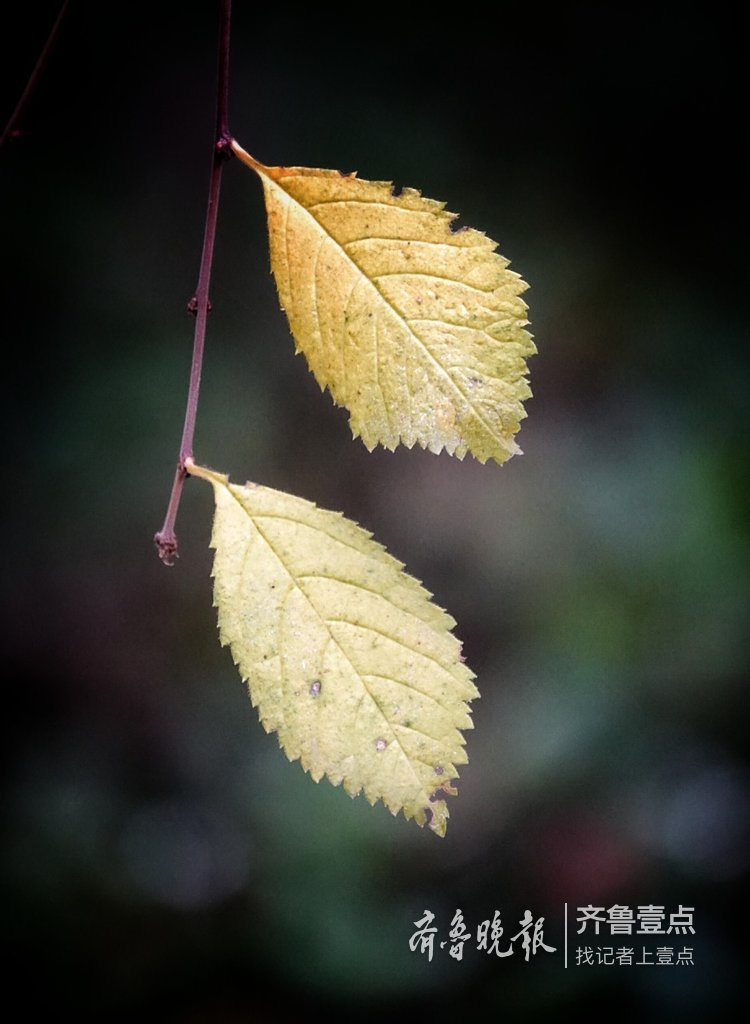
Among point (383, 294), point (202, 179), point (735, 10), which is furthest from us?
point (202, 179)

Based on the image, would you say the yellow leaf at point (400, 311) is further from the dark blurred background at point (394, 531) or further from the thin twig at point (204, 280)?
the dark blurred background at point (394, 531)

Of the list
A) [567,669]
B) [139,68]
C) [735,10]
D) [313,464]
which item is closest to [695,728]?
[567,669]

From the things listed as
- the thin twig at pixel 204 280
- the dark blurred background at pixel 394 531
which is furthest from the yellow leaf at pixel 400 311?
the dark blurred background at pixel 394 531

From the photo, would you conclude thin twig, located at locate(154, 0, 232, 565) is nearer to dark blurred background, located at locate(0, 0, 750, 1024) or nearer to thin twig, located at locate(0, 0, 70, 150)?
thin twig, located at locate(0, 0, 70, 150)

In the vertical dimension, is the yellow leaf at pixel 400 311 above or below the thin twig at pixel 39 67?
below

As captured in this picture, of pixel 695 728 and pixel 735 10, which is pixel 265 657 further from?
pixel 735 10

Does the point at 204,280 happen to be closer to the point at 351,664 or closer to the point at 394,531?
the point at 351,664
